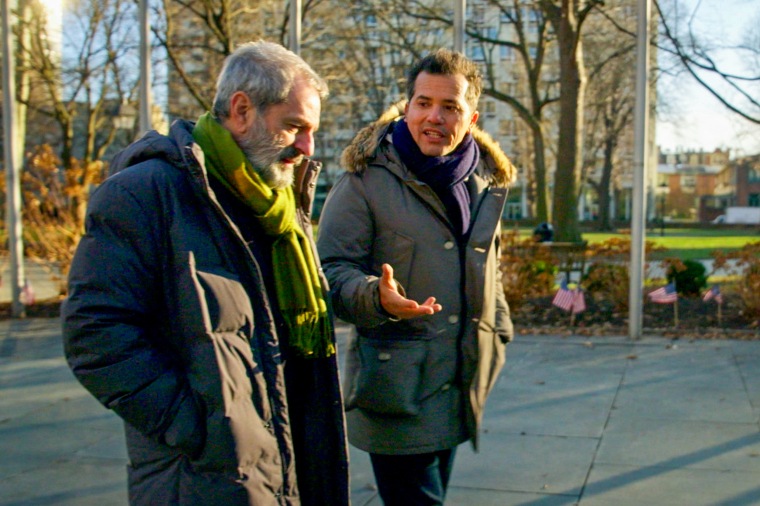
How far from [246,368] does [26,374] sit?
633 centimetres

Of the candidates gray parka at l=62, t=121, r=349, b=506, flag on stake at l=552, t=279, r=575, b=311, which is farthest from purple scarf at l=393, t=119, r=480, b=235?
flag on stake at l=552, t=279, r=575, b=311

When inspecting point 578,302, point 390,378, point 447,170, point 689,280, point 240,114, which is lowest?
point 578,302

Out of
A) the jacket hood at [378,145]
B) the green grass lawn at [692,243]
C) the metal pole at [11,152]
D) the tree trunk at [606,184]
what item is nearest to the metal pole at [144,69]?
the metal pole at [11,152]

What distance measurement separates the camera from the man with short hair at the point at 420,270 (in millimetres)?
2838

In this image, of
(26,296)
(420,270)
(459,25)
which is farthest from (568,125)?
(420,270)

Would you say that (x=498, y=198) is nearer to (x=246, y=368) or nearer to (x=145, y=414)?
(x=246, y=368)

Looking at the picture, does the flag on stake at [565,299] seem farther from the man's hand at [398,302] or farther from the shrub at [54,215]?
the man's hand at [398,302]

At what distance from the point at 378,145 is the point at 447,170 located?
257 millimetres

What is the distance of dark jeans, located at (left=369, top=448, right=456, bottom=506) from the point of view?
9.34ft

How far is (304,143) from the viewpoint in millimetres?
2252

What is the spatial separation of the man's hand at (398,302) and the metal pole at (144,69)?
7961 mm

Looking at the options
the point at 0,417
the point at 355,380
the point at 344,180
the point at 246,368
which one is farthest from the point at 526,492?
the point at 0,417

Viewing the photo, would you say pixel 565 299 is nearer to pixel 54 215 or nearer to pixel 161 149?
pixel 54 215

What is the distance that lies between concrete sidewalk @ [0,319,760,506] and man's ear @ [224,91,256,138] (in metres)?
2.76
